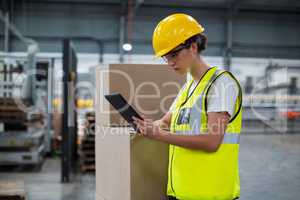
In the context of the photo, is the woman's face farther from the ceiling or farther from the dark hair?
the ceiling

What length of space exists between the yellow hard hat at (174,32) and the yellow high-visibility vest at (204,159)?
180mm

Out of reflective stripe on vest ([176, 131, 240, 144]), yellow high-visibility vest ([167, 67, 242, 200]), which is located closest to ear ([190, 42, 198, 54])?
yellow high-visibility vest ([167, 67, 242, 200])

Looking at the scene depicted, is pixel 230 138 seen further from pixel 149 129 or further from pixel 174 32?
pixel 174 32

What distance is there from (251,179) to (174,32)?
5.13m

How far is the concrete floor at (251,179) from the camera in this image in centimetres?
510

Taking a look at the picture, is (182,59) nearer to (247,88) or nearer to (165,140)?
(165,140)

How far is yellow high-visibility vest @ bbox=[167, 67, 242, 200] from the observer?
4.78 feet

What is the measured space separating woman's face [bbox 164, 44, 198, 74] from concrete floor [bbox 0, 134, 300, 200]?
12.3 feet

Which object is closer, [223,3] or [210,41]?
[223,3]

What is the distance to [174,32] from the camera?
148 cm

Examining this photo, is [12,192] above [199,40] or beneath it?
beneath

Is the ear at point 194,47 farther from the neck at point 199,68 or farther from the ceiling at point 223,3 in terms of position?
the ceiling at point 223,3

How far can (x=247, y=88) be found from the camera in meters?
13.6

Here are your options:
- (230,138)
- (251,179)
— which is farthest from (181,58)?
(251,179)
